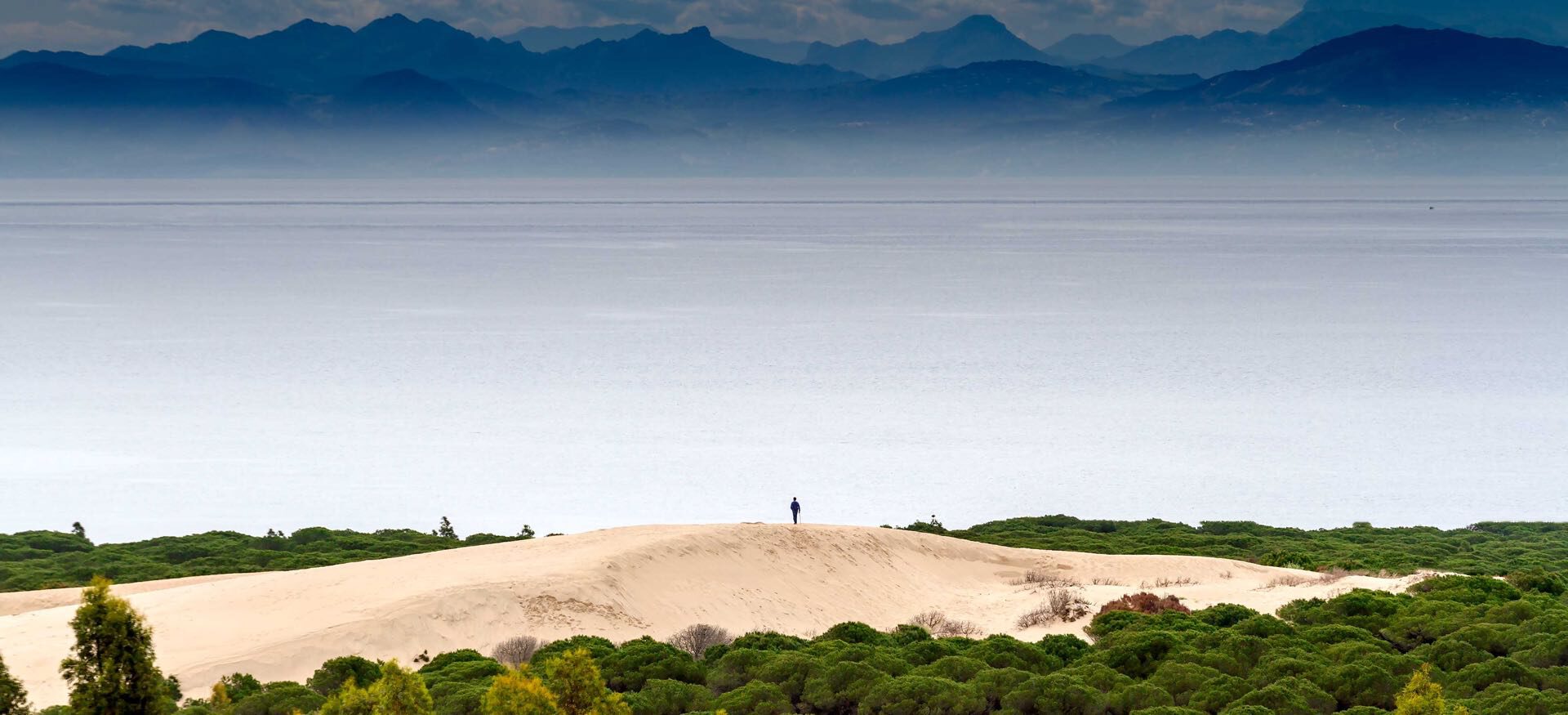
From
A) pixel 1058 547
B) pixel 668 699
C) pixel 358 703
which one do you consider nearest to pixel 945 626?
pixel 668 699

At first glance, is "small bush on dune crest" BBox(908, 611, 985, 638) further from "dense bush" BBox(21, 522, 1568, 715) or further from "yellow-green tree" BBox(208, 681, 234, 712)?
"yellow-green tree" BBox(208, 681, 234, 712)

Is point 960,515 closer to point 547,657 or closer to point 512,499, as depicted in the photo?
point 512,499

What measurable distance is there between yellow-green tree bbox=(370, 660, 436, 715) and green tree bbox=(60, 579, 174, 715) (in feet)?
8.37

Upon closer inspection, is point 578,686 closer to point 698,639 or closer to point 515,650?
point 515,650

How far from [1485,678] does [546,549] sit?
17.6 m

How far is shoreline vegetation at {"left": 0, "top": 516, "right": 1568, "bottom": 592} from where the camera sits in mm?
39281

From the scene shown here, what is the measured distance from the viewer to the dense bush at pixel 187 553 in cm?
3847

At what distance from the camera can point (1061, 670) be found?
26844 mm

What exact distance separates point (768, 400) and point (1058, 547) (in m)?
35.3

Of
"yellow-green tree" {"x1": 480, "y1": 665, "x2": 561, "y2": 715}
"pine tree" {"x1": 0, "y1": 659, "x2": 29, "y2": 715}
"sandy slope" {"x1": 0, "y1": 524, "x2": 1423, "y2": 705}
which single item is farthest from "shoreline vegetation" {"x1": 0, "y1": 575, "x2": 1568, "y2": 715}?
"yellow-green tree" {"x1": 480, "y1": 665, "x2": 561, "y2": 715}

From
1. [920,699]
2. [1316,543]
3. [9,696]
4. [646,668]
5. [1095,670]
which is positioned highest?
[1316,543]

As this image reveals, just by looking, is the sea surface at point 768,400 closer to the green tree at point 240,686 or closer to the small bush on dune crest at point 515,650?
the small bush on dune crest at point 515,650

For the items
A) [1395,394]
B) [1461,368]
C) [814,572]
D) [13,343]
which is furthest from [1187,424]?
[13,343]

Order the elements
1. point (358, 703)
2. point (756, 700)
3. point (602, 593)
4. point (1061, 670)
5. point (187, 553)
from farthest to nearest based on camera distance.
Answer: point (187, 553)
point (602, 593)
point (1061, 670)
point (756, 700)
point (358, 703)
